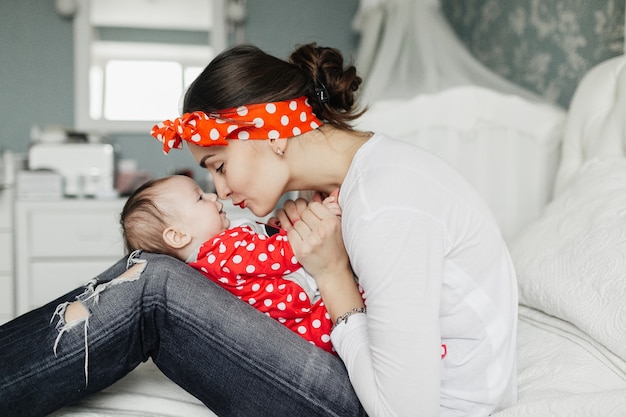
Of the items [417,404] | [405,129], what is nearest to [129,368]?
[417,404]

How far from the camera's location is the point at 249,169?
109cm

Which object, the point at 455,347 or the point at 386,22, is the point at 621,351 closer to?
the point at 455,347

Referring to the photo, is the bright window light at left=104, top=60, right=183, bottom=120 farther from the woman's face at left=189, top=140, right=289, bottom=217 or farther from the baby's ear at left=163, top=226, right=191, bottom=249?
the woman's face at left=189, top=140, right=289, bottom=217

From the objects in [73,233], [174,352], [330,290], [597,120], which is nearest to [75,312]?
[174,352]

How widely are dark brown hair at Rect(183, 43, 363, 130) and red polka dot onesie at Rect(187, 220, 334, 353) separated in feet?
0.81

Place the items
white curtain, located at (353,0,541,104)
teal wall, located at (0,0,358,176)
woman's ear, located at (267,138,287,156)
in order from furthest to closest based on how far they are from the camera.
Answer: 1. teal wall, located at (0,0,358,176)
2. white curtain, located at (353,0,541,104)
3. woman's ear, located at (267,138,287,156)

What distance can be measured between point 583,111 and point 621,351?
2.85 ft

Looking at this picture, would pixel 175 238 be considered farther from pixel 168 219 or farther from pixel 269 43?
pixel 269 43

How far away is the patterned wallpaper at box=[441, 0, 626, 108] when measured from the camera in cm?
203

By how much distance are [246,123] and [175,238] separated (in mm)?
324

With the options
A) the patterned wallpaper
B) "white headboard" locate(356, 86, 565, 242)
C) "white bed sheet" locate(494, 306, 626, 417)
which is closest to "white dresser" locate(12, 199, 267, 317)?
"white headboard" locate(356, 86, 565, 242)

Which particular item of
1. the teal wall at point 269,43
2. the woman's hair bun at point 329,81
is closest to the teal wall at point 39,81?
the teal wall at point 269,43

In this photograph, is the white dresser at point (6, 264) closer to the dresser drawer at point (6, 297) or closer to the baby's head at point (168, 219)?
the dresser drawer at point (6, 297)

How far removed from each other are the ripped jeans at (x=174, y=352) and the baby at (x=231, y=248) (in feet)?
0.31
